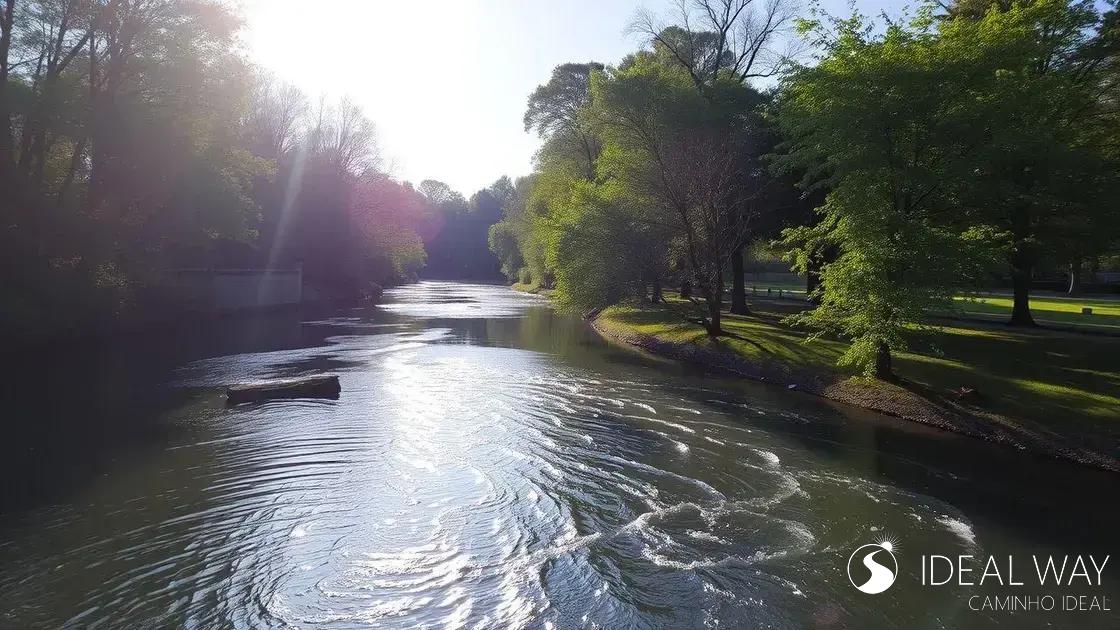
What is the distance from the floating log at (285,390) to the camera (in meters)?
16.0

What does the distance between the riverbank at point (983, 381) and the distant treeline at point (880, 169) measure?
4.07 feet

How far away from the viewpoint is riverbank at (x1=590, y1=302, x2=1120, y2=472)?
13.7m

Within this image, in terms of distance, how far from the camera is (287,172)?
49.8 metres

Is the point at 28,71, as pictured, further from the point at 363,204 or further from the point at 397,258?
the point at 397,258

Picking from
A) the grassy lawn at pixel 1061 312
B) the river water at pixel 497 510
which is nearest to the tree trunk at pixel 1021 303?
the grassy lawn at pixel 1061 312

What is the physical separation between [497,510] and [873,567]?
5.25 meters

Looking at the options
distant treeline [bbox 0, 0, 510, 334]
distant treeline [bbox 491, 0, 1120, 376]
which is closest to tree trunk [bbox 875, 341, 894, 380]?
distant treeline [bbox 491, 0, 1120, 376]

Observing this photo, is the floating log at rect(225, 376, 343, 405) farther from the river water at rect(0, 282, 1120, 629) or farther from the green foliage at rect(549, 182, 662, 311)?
the green foliage at rect(549, 182, 662, 311)

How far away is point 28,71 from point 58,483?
22330 millimetres

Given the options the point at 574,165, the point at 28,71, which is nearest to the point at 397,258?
the point at 574,165

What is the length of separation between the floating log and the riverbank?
13909mm

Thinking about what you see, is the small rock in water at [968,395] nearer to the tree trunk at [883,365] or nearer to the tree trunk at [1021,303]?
the tree trunk at [883,365]

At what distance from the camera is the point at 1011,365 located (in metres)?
17.9

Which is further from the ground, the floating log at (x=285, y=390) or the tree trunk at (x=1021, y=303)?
the tree trunk at (x=1021, y=303)
